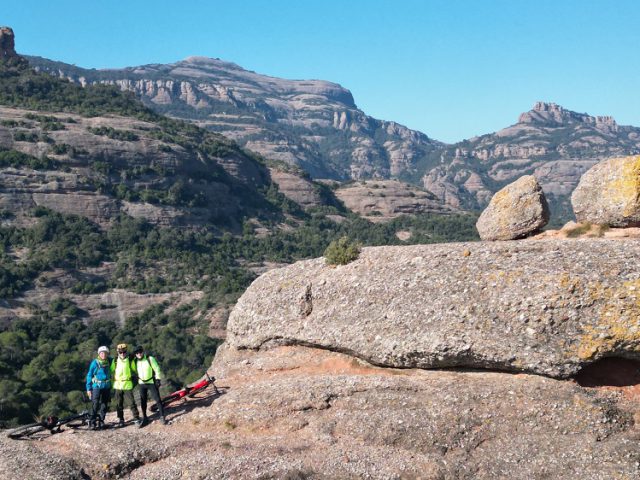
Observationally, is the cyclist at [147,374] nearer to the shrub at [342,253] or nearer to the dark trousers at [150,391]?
the dark trousers at [150,391]

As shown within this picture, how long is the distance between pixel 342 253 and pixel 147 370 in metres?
8.04

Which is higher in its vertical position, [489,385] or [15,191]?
[15,191]

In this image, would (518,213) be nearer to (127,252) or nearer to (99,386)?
(99,386)

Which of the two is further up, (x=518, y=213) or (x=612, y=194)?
(x=612, y=194)

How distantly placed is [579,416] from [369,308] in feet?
22.1

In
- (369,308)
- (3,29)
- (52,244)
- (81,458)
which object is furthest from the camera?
(3,29)

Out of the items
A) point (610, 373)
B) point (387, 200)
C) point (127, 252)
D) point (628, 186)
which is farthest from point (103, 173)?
point (610, 373)

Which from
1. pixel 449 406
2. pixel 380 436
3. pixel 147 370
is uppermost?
pixel 147 370

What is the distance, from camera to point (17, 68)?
12619 cm

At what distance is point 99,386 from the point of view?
16297 millimetres

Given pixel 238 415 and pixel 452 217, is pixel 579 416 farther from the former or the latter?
pixel 452 217

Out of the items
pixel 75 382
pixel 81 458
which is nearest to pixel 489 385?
pixel 81 458

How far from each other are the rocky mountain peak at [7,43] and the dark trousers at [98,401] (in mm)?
130607

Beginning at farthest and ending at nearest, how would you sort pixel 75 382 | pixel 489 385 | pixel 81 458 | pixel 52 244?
pixel 52 244 < pixel 75 382 < pixel 489 385 < pixel 81 458
